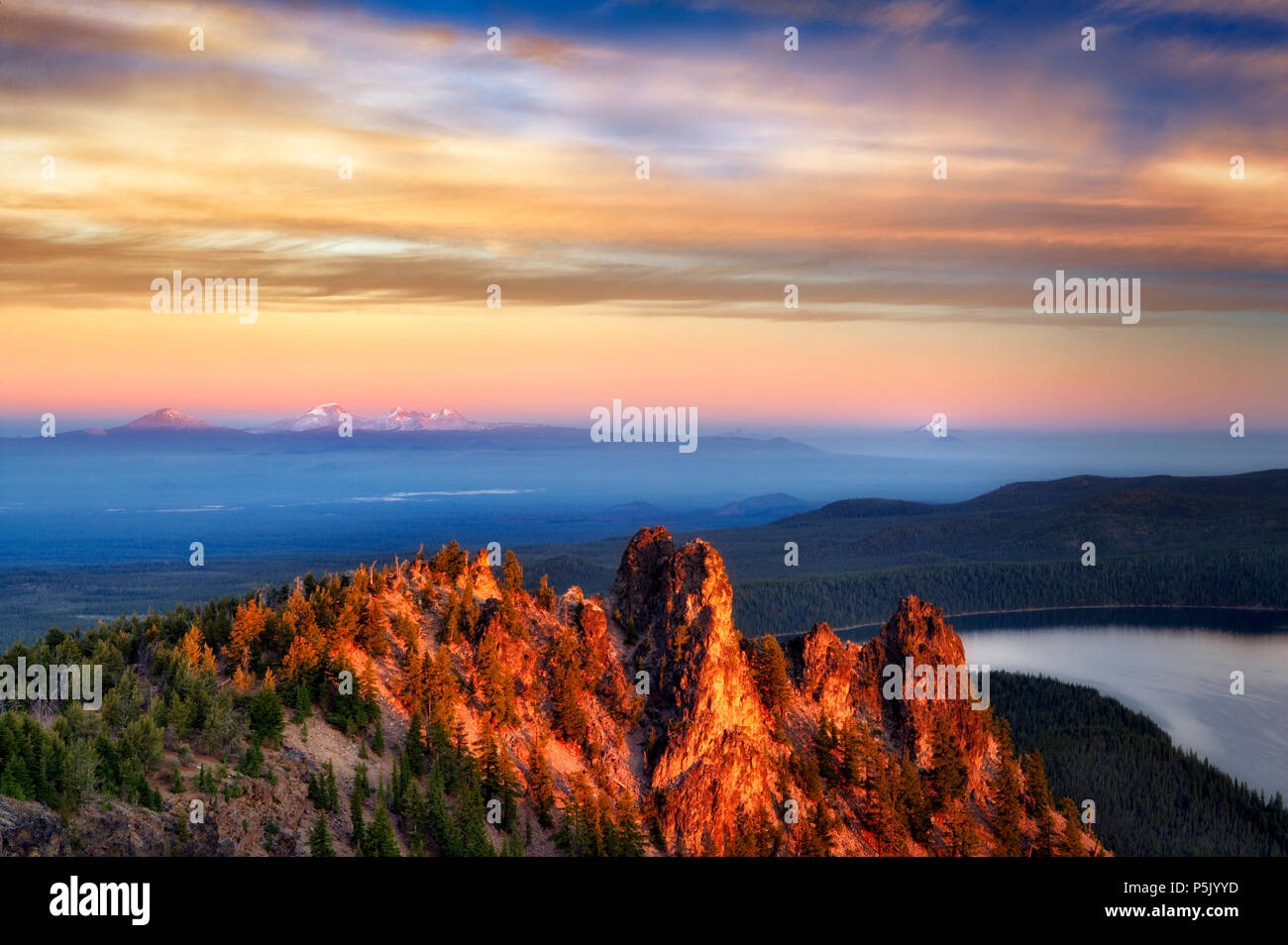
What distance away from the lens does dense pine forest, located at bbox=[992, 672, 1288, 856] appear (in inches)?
4690

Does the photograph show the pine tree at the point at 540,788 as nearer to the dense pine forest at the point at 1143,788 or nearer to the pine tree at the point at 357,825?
the pine tree at the point at 357,825

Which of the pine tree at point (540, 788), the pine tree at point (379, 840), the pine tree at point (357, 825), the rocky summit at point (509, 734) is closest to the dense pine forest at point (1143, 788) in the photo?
the rocky summit at point (509, 734)

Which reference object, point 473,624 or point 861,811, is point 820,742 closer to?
point 861,811

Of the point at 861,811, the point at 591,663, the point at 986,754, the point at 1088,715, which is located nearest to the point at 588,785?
the point at 591,663

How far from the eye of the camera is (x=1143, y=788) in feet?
440

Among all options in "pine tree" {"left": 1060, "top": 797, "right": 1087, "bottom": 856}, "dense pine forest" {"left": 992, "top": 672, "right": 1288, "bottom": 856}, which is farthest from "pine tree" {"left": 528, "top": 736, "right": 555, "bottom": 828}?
"dense pine forest" {"left": 992, "top": 672, "right": 1288, "bottom": 856}

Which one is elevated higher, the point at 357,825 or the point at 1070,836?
the point at 357,825

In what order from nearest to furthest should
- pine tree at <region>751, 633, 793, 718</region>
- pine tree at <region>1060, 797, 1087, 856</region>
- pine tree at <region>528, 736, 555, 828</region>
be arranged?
pine tree at <region>528, 736, 555, 828</region> → pine tree at <region>751, 633, 793, 718</region> → pine tree at <region>1060, 797, 1087, 856</region>

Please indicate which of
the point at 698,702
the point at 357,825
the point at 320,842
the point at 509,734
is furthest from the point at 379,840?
the point at 698,702

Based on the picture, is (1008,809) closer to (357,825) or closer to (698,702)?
(698,702)

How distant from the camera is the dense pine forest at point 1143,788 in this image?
119 m

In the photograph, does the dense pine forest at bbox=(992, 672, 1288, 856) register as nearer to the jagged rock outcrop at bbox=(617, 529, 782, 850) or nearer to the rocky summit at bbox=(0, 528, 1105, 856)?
the rocky summit at bbox=(0, 528, 1105, 856)
